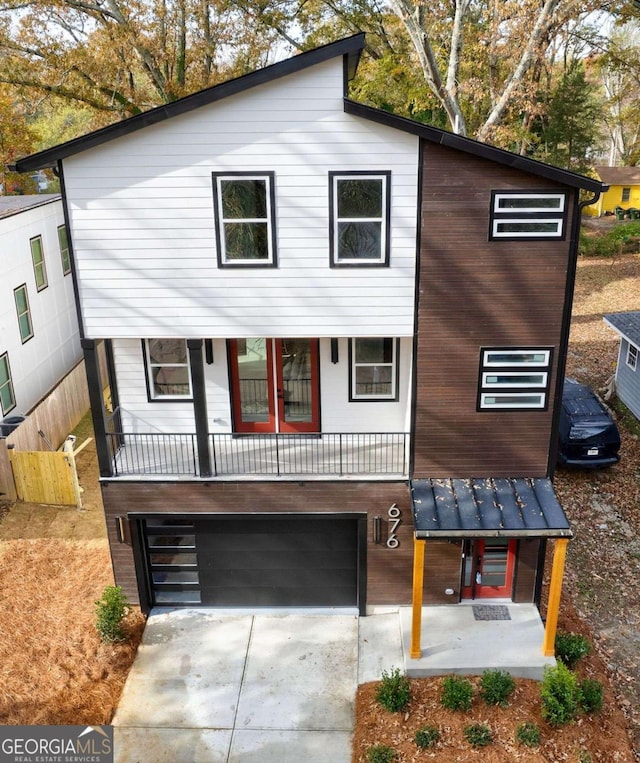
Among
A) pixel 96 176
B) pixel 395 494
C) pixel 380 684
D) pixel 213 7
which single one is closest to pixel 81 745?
pixel 380 684

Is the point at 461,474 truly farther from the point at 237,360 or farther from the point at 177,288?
the point at 177,288

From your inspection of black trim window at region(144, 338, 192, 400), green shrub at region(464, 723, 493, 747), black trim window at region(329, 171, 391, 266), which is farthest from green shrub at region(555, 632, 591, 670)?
black trim window at region(144, 338, 192, 400)

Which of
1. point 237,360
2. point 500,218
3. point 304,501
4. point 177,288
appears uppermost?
point 500,218

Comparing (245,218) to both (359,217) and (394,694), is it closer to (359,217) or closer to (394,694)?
(359,217)

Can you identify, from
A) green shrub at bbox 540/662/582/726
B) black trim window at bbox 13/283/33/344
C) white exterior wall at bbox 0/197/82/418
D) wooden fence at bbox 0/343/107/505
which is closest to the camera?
green shrub at bbox 540/662/582/726

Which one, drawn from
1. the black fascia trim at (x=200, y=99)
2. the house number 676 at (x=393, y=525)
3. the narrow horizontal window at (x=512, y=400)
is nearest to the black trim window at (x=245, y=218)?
the black fascia trim at (x=200, y=99)

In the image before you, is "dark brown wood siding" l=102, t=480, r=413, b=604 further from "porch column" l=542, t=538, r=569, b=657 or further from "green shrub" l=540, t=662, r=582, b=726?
"green shrub" l=540, t=662, r=582, b=726
